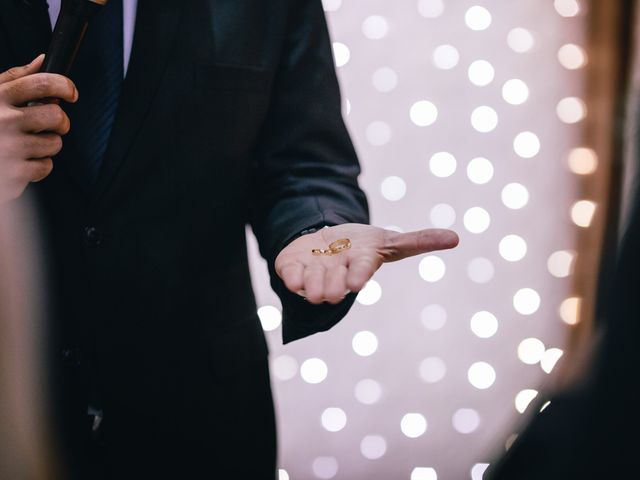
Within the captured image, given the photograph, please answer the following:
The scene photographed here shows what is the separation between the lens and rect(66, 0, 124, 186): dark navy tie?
82 cm

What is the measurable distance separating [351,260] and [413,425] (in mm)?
1546

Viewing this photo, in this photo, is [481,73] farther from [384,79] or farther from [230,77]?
[230,77]

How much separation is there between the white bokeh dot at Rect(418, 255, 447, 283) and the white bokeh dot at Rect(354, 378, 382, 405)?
0.44 meters

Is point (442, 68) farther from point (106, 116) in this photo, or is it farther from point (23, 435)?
point (23, 435)

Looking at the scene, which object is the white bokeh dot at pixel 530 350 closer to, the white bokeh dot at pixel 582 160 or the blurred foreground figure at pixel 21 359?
the white bokeh dot at pixel 582 160

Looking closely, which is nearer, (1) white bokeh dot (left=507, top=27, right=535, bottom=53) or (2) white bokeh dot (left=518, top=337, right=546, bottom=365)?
(1) white bokeh dot (left=507, top=27, right=535, bottom=53)

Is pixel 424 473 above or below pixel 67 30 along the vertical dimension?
below

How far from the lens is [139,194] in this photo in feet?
2.86

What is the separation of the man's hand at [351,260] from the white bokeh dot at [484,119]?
1.36 meters

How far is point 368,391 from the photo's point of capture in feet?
6.69

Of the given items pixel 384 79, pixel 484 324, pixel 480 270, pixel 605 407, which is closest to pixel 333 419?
pixel 484 324

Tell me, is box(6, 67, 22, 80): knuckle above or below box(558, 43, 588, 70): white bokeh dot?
below

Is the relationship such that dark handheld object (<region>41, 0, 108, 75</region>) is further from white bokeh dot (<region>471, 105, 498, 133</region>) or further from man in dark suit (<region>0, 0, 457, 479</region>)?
white bokeh dot (<region>471, 105, 498, 133</region>)

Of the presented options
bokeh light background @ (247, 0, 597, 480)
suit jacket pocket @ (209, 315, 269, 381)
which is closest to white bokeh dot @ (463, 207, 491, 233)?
bokeh light background @ (247, 0, 597, 480)
